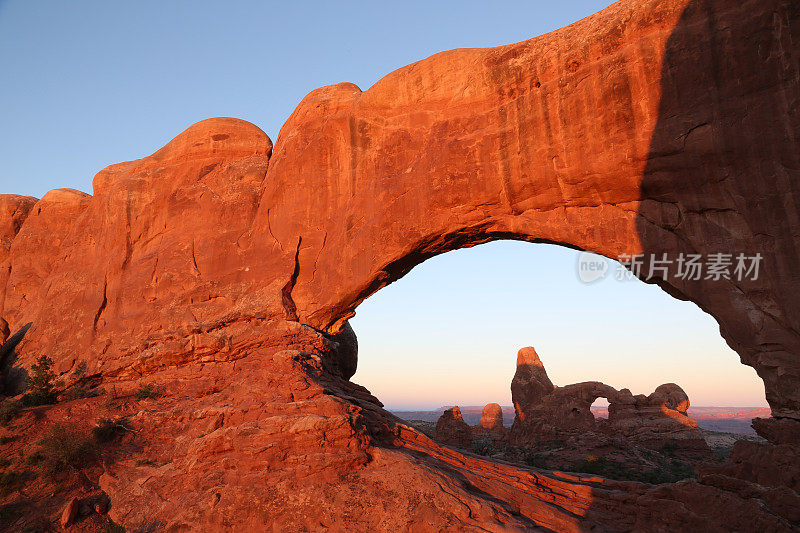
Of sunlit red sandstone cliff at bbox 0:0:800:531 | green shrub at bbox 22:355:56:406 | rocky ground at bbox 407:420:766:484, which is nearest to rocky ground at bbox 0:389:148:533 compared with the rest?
sunlit red sandstone cliff at bbox 0:0:800:531

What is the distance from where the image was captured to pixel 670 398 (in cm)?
4122

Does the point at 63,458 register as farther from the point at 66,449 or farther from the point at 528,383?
the point at 528,383

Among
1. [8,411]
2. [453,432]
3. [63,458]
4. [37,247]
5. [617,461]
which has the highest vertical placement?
[37,247]

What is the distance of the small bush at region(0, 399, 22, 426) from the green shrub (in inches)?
42.8

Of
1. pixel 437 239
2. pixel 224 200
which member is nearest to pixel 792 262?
pixel 437 239

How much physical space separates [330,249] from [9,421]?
12.4 m

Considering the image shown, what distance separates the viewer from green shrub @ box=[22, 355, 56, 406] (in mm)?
18891

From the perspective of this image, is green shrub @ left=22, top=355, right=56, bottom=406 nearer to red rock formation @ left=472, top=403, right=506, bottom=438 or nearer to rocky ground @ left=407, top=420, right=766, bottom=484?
rocky ground @ left=407, top=420, right=766, bottom=484

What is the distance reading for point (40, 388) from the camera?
19.2 metres

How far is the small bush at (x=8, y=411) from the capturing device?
16906 mm

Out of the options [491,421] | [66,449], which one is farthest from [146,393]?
[491,421]

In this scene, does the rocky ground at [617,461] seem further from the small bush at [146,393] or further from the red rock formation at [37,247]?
the red rock formation at [37,247]

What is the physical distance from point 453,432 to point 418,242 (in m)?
17.8

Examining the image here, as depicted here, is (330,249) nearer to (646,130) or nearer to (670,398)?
(646,130)
